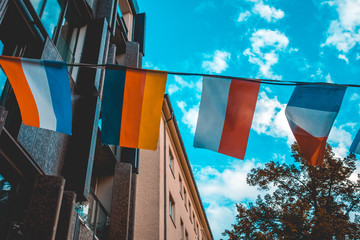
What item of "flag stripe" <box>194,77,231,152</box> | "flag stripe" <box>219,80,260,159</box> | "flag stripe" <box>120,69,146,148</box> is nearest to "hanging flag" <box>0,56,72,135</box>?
"flag stripe" <box>120,69,146,148</box>

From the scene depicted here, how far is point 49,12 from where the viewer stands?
8203 mm

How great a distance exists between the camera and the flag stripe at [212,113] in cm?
561

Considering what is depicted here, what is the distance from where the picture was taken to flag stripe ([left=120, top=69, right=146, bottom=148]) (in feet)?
17.7

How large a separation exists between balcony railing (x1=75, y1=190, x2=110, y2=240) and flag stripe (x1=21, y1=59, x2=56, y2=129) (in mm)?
4345

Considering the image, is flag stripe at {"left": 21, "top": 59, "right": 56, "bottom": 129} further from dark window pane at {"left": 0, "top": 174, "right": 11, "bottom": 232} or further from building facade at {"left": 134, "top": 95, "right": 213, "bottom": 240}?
building facade at {"left": 134, "top": 95, "right": 213, "bottom": 240}

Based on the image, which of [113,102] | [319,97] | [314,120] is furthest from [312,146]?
[113,102]

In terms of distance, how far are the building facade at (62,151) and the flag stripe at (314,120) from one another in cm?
440

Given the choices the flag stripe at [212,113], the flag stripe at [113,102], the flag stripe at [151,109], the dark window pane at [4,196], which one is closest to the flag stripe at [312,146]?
the flag stripe at [212,113]

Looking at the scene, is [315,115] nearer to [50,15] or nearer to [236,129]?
[236,129]

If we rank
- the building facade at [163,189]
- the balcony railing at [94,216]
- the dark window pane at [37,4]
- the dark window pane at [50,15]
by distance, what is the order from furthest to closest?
the building facade at [163,189] < the balcony railing at [94,216] < the dark window pane at [50,15] < the dark window pane at [37,4]

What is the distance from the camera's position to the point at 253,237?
15906mm

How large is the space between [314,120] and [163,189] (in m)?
12.1

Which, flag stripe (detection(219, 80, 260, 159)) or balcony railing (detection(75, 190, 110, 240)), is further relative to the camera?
balcony railing (detection(75, 190, 110, 240))

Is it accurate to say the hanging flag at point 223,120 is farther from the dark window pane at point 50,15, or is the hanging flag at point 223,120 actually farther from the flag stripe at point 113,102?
the dark window pane at point 50,15
